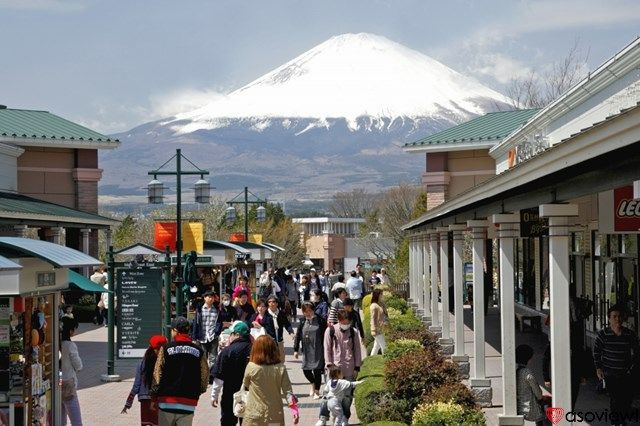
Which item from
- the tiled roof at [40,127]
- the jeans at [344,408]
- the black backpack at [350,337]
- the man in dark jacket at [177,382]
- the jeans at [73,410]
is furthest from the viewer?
the tiled roof at [40,127]

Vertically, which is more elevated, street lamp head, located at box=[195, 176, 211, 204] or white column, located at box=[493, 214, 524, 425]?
street lamp head, located at box=[195, 176, 211, 204]

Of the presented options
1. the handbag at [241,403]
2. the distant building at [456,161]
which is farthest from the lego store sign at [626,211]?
the distant building at [456,161]

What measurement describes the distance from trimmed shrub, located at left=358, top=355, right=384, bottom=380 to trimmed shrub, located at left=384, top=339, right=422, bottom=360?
224 mm

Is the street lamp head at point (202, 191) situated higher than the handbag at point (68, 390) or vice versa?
the street lamp head at point (202, 191)

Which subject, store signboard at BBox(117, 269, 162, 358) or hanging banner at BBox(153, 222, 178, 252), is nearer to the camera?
store signboard at BBox(117, 269, 162, 358)

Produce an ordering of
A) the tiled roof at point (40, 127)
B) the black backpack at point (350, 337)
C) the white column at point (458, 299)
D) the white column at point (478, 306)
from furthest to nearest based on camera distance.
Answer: the tiled roof at point (40, 127) → the white column at point (458, 299) → the white column at point (478, 306) → the black backpack at point (350, 337)

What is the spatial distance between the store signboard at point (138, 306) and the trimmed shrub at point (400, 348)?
486cm

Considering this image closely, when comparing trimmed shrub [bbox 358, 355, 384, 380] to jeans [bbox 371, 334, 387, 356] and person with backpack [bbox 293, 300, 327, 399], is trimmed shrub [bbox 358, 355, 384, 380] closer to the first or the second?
person with backpack [bbox 293, 300, 327, 399]

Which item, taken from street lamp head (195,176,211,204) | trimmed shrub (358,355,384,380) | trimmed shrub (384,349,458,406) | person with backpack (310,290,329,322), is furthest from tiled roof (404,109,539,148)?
trimmed shrub (384,349,458,406)

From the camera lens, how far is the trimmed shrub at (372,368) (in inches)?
728

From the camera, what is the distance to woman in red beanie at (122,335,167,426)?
1443 centimetres

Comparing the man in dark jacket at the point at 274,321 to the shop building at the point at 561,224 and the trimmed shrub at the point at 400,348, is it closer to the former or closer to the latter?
the trimmed shrub at the point at 400,348

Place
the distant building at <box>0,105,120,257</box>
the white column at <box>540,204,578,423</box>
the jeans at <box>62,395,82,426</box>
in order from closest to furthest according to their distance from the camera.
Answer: the white column at <box>540,204,578,423</box>, the jeans at <box>62,395,82,426</box>, the distant building at <box>0,105,120,257</box>
